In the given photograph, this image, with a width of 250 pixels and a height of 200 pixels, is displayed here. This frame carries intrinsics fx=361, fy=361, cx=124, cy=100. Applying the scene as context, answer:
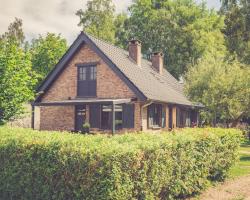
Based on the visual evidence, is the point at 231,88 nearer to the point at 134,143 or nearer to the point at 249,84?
the point at 249,84

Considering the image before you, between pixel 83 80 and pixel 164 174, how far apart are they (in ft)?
58.1

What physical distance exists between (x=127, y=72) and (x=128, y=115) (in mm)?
2814

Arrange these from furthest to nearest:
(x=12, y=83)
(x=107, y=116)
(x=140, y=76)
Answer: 1. (x=140, y=76)
2. (x=107, y=116)
3. (x=12, y=83)

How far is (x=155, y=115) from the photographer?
2519 centimetres

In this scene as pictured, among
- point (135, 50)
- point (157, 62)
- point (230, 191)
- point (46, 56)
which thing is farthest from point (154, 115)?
point (46, 56)

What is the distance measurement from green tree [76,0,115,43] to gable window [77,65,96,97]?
30058 millimetres

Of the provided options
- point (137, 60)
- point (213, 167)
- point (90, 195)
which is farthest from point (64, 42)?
point (90, 195)

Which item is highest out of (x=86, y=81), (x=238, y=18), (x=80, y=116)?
(x=238, y=18)

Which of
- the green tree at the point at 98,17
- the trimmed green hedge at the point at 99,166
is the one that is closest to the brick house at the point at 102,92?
the trimmed green hedge at the point at 99,166

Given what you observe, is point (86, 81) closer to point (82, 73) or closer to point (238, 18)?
point (82, 73)

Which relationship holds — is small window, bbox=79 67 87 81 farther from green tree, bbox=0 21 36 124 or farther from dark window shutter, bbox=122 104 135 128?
green tree, bbox=0 21 36 124

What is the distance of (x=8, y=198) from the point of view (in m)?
8.81

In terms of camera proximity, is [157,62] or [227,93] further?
[157,62]

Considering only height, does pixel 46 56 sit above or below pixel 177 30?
below
